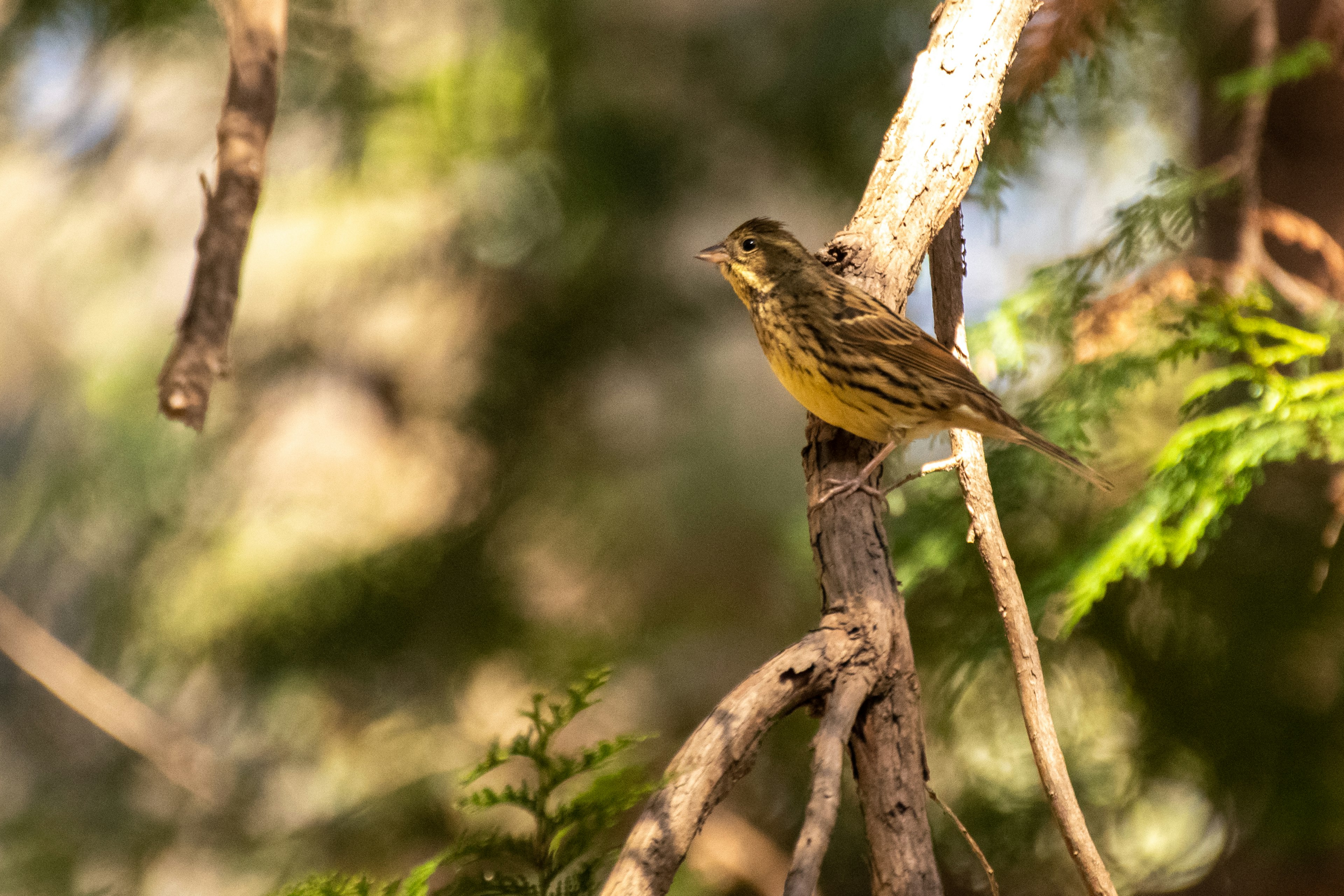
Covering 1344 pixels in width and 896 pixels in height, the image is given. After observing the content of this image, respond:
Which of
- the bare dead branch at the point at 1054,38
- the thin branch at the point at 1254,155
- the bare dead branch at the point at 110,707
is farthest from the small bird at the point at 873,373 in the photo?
the bare dead branch at the point at 110,707

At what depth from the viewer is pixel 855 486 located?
1.40m

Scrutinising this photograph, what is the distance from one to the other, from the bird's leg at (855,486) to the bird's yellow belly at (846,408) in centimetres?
14

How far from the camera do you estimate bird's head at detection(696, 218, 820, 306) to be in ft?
6.63

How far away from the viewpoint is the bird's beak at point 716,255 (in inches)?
86.0

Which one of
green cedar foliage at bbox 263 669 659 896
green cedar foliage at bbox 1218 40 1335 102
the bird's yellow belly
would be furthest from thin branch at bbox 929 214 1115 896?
green cedar foliage at bbox 1218 40 1335 102

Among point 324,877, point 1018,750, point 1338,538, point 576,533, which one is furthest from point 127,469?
point 1338,538

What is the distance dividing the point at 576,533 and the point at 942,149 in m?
2.10

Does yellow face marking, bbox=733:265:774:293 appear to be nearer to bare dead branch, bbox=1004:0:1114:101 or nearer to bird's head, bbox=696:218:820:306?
bird's head, bbox=696:218:820:306

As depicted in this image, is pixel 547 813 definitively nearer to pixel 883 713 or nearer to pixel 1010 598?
pixel 883 713

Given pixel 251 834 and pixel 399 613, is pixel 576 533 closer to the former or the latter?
pixel 399 613

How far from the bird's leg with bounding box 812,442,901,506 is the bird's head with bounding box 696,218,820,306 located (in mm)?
631

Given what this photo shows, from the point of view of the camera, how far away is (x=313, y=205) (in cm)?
332

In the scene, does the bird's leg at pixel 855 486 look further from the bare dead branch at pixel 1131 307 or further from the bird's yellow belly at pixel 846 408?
the bare dead branch at pixel 1131 307

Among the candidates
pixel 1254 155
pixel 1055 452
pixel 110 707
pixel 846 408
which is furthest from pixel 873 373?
pixel 110 707
